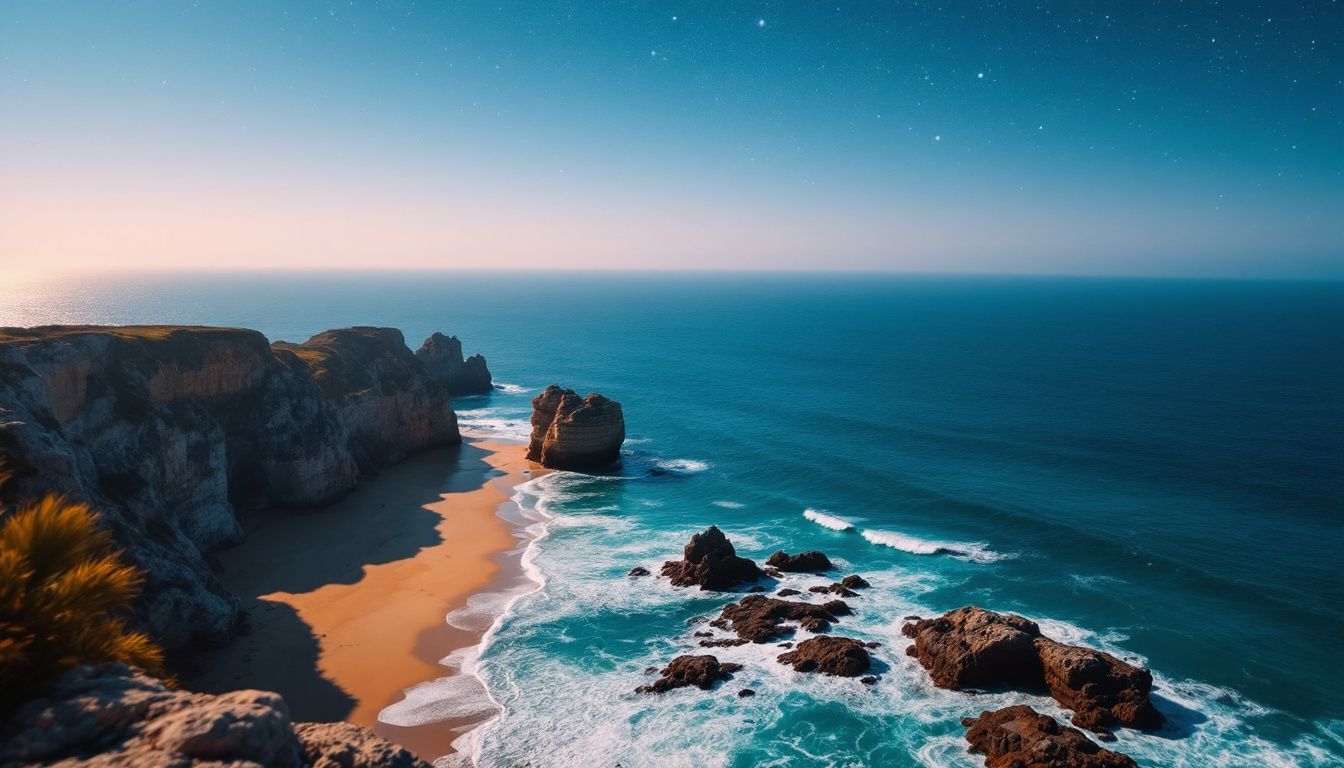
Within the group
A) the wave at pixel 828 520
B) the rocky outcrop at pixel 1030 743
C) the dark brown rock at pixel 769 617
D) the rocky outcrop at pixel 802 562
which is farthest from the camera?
the wave at pixel 828 520

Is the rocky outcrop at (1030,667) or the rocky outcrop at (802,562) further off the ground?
the rocky outcrop at (1030,667)

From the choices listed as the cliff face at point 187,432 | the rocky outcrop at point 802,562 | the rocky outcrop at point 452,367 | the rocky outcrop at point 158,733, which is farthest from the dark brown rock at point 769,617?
the rocky outcrop at point 452,367

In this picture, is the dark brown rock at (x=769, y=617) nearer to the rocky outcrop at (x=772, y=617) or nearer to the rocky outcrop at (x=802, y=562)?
the rocky outcrop at (x=772, y=617)

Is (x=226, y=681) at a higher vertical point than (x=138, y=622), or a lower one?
lower

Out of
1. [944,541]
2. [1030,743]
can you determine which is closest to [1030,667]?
[1030,743]

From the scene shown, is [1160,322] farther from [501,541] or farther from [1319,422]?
[501,541]

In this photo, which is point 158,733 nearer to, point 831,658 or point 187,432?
point 831,658

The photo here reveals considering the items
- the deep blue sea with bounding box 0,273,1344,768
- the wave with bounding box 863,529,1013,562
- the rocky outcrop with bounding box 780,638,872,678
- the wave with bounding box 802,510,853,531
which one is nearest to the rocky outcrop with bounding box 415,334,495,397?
the deep blue sea with bounding box 0,273,1344,768

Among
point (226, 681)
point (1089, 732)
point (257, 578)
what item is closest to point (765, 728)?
point (1089, 732)
